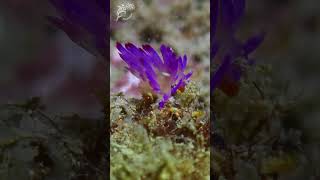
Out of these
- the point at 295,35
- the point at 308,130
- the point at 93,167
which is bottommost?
the point at 93,167

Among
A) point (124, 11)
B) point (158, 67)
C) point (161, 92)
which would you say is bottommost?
point (161, 92)

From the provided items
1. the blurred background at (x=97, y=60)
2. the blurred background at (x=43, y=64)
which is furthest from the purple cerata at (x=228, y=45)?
the blurred background at (x=43, y=64)

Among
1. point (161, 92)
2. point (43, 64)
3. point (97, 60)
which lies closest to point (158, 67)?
point (161, 92)

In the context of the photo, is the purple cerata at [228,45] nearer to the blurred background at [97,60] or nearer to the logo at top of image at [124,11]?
the blurred background at [97,60]

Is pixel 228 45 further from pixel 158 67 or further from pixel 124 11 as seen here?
pixel 124 11

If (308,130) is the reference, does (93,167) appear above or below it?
below

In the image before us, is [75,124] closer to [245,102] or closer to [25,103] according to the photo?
[25,103]

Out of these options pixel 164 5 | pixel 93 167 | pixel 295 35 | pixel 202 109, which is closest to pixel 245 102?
pixel 202 109
